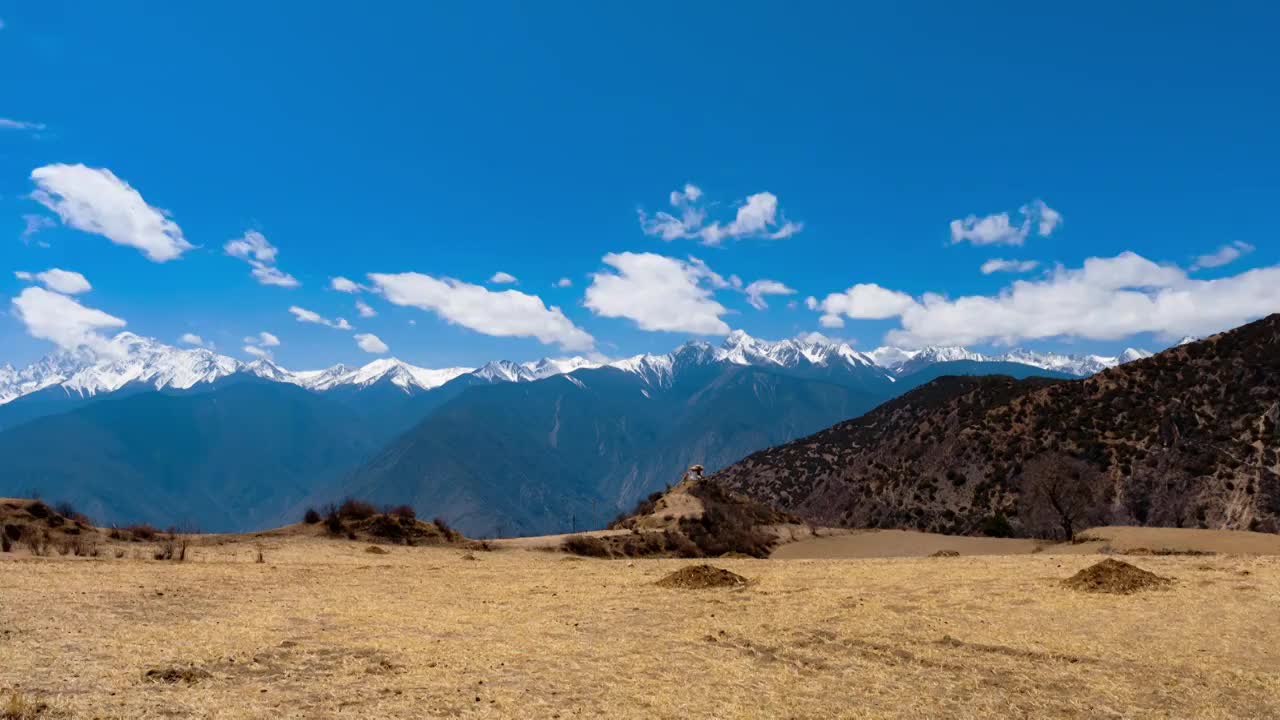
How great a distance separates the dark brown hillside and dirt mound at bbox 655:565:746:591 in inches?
1390

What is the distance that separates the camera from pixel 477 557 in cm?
3512

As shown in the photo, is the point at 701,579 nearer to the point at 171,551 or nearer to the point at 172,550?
the point at 171,551

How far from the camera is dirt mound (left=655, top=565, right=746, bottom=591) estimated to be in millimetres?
22281

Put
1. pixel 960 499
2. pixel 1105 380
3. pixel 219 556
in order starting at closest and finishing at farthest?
pixel 219 556 < pixel 960 499 < pixel 1105 380

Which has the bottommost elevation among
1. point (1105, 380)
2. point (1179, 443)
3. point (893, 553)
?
point (893, 553)

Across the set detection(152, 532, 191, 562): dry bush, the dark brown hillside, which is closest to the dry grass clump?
detection(152, 532, 191, 562): dry bush

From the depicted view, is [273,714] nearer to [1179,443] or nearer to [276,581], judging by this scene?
[276,581]

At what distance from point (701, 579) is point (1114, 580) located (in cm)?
1131

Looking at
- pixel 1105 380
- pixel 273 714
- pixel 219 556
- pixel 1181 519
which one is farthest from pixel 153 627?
pixel 1105 380

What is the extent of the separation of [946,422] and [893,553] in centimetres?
8131

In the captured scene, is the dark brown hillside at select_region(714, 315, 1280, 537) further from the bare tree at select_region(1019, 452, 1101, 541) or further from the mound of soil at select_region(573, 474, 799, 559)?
the mound of soil at select_region(573, 474, 799, 559)

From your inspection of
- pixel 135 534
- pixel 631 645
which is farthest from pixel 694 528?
pixel 631 645

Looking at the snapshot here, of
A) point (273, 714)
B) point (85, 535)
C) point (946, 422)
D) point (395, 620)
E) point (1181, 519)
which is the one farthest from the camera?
point (946, 422)

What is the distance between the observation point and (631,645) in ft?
47.7
